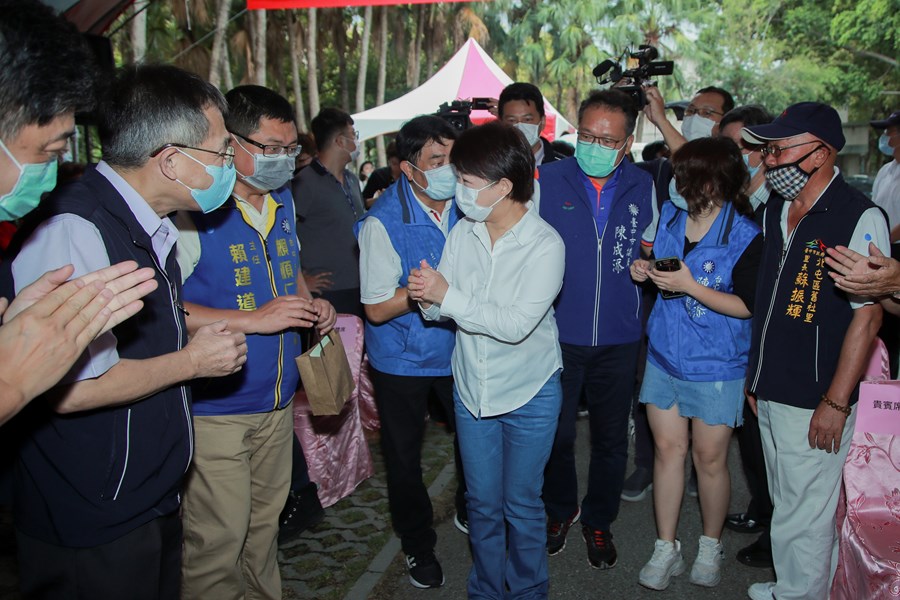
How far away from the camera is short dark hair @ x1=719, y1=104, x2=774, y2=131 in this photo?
436cm

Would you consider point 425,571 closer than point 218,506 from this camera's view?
No

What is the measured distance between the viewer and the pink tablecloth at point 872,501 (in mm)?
2855

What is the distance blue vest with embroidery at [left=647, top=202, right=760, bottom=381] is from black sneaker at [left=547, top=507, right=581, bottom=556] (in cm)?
115

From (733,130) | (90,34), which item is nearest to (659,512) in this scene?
(733,130)

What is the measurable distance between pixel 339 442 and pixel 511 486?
193cm

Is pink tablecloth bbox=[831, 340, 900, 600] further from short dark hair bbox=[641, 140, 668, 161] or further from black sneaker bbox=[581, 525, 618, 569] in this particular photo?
short dark hair bbox=[641, 140, 668, 161]

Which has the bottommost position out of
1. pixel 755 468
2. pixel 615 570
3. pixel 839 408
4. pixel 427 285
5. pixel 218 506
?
pixel 615 570

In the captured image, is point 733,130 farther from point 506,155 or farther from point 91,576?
point 91,576

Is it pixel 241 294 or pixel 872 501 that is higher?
pixel 241 294

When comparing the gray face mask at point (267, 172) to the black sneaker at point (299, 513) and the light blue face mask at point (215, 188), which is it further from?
the black sneaker at point (299, 513)

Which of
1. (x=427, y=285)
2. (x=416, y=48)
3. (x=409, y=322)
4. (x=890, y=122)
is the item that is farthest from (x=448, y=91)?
(x=416, y=48)

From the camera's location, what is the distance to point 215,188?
2322 millimetres

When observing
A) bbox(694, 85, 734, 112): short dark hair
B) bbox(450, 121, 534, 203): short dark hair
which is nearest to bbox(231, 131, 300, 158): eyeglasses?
bbox(450, 121, 534, 203): short dark hair

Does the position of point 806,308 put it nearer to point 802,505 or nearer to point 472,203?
point 802,505
